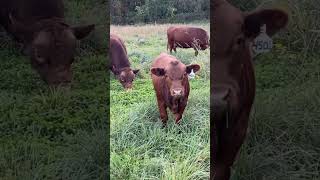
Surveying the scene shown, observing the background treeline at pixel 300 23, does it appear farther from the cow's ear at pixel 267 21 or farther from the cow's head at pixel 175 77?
the cow's head at pixel 175 77

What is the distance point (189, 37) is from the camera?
4219 millimetres

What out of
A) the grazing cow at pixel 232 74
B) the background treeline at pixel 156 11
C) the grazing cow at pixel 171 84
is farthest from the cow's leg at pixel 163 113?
the background treeline at pixel 156 11

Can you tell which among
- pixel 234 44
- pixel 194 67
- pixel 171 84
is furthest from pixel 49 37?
pixel 234 44

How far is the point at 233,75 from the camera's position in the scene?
14.2 feet

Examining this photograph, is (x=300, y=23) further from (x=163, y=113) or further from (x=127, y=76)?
(x=127, y=76)

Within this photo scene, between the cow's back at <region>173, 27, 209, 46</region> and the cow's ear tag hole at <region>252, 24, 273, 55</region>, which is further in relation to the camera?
the cow's ear tag hole at <region>252, 24, 273, 55</region>

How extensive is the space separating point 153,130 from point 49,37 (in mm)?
860

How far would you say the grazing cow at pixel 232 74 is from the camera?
4.29 m

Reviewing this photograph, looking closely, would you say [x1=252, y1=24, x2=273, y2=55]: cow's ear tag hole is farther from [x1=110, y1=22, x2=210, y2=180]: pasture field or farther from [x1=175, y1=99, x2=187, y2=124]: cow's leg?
[x1=175, y1=99, x2=187, y2=124]: cow's leg

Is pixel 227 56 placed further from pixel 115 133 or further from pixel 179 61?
pixel 115 133

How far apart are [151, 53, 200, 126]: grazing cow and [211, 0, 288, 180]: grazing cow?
0.18 metres

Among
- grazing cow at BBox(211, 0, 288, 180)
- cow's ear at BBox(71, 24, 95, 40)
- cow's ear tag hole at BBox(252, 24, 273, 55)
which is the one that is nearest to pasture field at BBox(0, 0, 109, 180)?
cow's ear at BBox(71, 24, 95, 40)

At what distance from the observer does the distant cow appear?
4.19 m

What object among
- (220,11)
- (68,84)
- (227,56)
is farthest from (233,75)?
(68,84)
